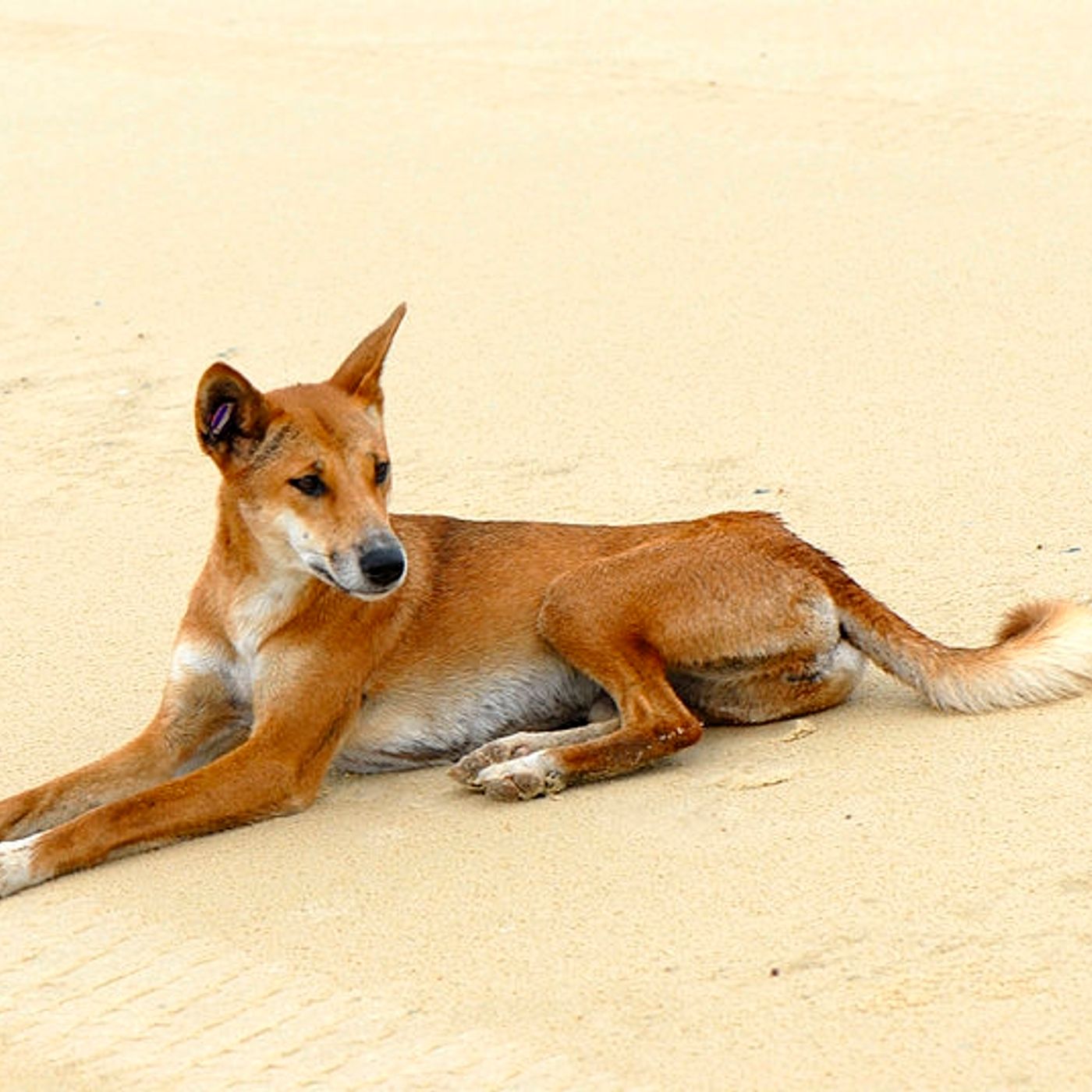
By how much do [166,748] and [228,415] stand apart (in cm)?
83

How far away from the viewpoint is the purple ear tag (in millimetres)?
5695

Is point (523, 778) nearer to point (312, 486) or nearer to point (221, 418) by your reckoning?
point (312, 486)

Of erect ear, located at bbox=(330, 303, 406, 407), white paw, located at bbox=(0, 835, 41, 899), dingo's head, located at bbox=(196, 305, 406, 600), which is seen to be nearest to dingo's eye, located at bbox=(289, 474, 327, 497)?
dingo's head, located at bbox=(196, 305, 406, 600)

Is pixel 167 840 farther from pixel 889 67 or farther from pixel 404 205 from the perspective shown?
pixel 889 67

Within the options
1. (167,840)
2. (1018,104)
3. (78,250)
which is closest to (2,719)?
(167,840)

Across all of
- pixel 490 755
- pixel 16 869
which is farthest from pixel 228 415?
pixel 16 869

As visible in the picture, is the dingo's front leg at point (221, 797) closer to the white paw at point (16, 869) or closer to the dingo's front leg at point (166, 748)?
the white paw at point (16, 869)

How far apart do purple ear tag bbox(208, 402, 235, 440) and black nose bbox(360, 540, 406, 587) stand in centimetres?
48

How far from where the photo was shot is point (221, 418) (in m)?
5.71

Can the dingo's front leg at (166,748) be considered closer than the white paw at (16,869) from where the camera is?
No

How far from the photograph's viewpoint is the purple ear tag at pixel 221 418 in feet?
18.7

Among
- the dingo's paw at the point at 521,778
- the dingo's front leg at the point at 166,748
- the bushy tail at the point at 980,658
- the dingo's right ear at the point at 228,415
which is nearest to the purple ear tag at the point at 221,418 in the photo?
the dingo's right ear at the point at 228,415

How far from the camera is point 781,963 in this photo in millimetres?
4566

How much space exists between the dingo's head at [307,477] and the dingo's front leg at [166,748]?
37 cm
